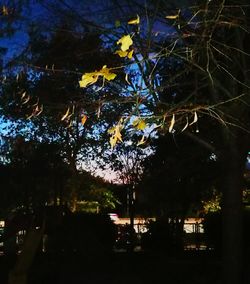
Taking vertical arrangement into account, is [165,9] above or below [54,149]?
above

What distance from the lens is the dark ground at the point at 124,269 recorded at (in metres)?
13.6

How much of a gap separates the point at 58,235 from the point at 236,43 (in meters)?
10.2

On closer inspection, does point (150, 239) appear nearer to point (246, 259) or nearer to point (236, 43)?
point (246, 259)

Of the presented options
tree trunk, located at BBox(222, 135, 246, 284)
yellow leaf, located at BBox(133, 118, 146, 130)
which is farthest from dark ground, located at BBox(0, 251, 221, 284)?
yellow leaf, located at BBox(133, 118, 146, 130)

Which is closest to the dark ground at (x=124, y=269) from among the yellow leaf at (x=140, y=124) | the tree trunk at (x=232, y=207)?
the tree trunk at (x=232, y=207)

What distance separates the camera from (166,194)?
19.7 m

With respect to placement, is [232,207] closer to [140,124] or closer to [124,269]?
[124,269]

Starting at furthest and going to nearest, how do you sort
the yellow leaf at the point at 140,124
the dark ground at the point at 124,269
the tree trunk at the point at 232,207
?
the dark ground at the point at 124,269, the tree trunk at the point at 232,207, the yellow leaf at the point at 140,124

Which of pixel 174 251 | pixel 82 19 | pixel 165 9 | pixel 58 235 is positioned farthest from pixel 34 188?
pixel 165 9

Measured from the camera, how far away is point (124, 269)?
15.7 meters

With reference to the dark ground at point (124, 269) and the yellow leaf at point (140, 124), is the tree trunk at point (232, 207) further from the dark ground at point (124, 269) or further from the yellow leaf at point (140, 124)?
the yellow leaf at point (140, 124)

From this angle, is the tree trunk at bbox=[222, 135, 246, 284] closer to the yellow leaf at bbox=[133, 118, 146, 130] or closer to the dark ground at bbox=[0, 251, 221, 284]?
the dark ground at bbox=[0, 251, 221, 284]

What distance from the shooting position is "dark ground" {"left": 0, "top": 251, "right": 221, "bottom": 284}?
13.6m

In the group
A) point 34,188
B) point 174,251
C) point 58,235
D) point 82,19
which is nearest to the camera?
point 82,19
